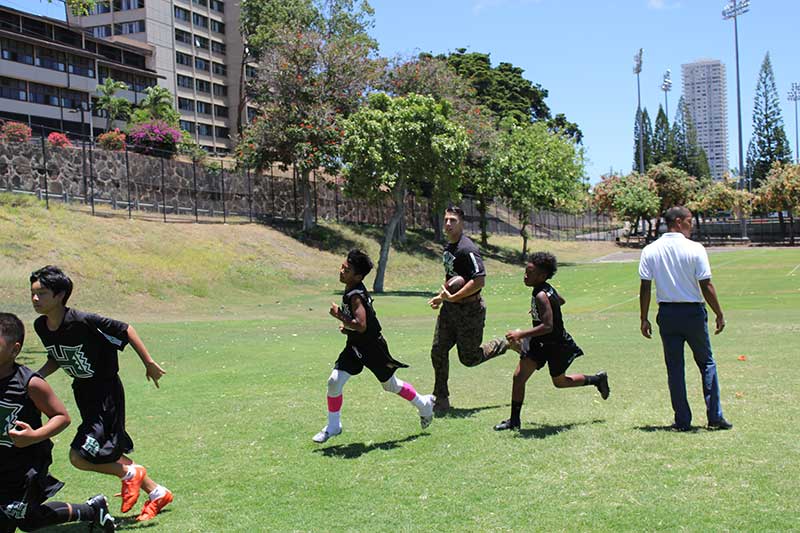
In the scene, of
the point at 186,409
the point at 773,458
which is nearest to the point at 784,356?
the point at 773,458

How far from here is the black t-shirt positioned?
26.6ft

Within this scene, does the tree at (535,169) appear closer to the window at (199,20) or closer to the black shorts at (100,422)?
the window at (199,20)

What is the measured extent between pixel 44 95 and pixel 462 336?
64.8m

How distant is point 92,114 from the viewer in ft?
213

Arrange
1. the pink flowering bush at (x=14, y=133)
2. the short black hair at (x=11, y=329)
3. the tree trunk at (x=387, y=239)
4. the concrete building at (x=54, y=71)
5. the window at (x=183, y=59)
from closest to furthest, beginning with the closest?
the short black hair at (x=11, y=329) → the pink flowering bush at (x=14, y=133) → the tree trunk at (x=387, y=239) → the concrete building at (x=54, y=71) → the window at (x=183, y=59)

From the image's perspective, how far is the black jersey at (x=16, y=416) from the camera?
181 inches

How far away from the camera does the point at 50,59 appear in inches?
2505

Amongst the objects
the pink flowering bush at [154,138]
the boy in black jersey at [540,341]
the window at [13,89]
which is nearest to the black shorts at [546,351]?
the boy in black jersey at [540,341]

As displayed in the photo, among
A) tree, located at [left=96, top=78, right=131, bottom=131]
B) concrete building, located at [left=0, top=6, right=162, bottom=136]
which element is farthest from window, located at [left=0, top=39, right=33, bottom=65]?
tree, located at [left=96, top=78, right=131, bottom=131]

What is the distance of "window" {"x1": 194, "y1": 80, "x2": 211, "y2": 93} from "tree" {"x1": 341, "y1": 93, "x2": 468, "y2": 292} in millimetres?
51679

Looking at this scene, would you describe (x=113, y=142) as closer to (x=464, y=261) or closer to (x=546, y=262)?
(x=464, y=261)

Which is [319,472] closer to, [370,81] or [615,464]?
[615,464]

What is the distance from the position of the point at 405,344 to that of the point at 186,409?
7322 millimetres

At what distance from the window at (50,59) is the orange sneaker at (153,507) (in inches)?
2593
